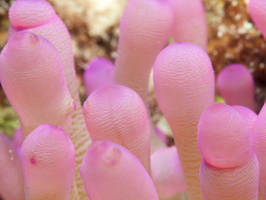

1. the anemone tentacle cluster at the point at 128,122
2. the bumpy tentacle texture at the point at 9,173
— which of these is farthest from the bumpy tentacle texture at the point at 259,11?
the bumpy tentacle texture at the point at 9,173

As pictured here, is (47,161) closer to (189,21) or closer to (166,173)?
(166,173)

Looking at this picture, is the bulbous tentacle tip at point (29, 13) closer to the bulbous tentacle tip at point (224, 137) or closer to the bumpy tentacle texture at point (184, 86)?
the bumpy tentacle texture at point (184, 86)

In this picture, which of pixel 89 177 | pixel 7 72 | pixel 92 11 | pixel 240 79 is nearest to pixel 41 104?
pixel 7 72

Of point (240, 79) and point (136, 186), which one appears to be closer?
point (136, 186)

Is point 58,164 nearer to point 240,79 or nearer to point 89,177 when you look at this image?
point 89,177

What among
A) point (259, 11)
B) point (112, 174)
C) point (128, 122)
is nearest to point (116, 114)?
point (128, 122)
